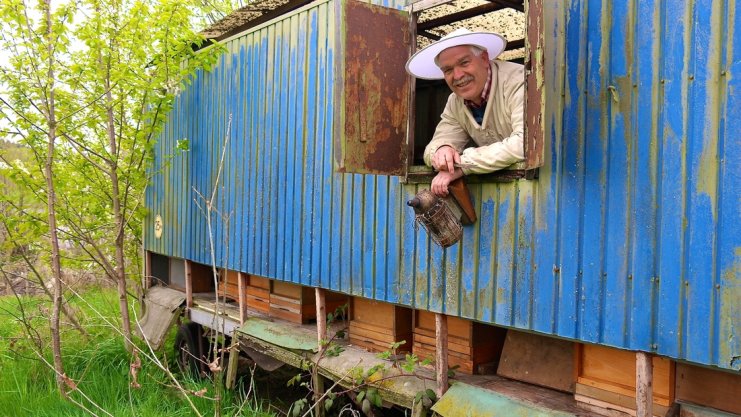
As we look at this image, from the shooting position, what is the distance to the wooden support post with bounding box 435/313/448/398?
452 cm

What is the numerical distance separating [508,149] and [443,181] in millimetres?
515

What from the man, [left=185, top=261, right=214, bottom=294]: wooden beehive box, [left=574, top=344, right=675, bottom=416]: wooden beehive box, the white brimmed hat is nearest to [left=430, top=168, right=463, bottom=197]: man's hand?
the man

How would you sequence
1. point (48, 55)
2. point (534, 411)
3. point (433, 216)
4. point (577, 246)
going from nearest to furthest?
Result: point (577, 246) < point (534, 411) < point (433, 216) < point (48, 55)

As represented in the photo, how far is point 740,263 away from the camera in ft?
9.56

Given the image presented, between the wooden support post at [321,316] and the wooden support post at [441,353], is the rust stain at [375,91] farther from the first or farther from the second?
the wooden support post at [321,316]

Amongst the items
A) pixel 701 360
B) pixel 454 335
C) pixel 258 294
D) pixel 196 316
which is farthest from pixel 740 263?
pixel 196 316

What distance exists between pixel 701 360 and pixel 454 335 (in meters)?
2.01

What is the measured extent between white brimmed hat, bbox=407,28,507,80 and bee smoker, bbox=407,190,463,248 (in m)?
0.90

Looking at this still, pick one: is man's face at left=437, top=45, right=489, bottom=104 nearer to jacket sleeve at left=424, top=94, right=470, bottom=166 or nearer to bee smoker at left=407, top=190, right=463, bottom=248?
jacket sleeve at left=424, top=94, right=470, bottom=166

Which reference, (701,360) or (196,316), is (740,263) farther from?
(196,316)

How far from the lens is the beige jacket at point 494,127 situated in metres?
3.85

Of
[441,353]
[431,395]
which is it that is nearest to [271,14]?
[441,353]

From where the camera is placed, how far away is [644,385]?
3.34m

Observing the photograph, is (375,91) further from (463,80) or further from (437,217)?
(437,217)
